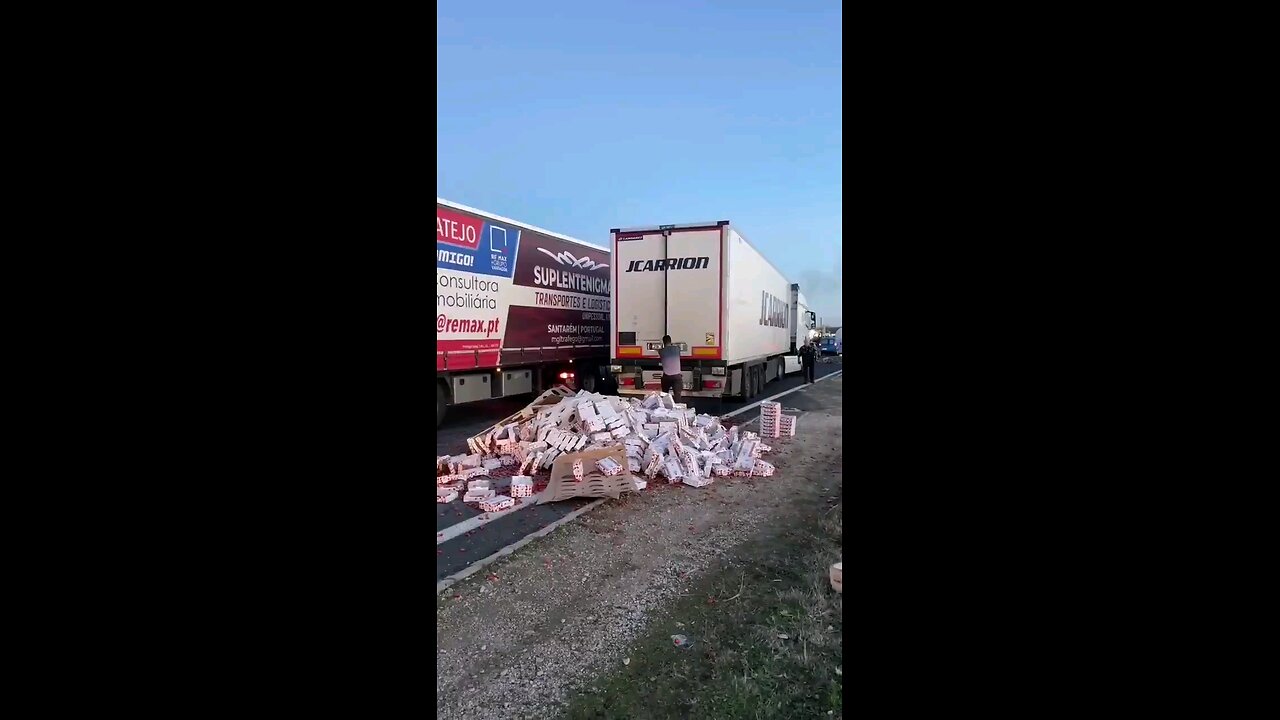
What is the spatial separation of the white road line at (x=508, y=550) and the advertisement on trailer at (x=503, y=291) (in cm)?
510

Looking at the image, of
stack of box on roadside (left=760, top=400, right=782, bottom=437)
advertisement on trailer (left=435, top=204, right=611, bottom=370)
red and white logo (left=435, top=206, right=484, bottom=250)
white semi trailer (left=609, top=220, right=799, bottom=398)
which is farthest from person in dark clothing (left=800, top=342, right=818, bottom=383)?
red and white logo (left=435, top=206, right=484, bottom=250)

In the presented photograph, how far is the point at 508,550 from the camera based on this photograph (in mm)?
4871

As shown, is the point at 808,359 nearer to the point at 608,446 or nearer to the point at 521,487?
the point at 608,446

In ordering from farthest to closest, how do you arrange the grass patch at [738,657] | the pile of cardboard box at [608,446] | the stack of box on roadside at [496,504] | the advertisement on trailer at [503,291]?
the advertisement on trailer at [503,291] → the pile of cardboard box at [608,446] → the stack of box on roadside at [496,504] → the grass patch at [738,657]

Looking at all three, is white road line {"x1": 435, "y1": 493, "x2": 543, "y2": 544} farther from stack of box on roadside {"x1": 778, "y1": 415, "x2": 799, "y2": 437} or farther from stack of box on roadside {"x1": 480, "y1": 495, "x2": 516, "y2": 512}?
stack of box on roadside {"x1": 778, "y1": 415, "x2": 799, "y2": 437}

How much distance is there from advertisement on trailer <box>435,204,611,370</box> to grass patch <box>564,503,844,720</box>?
24.2 ft

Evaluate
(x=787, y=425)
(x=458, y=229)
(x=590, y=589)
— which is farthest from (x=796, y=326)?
(x=590, y=589)

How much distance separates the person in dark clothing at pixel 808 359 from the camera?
21.1 meters

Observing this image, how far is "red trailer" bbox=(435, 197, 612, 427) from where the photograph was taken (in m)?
10.4

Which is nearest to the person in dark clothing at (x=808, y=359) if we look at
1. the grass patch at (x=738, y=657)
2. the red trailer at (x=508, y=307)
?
the red trailer at (x=508, y=307)

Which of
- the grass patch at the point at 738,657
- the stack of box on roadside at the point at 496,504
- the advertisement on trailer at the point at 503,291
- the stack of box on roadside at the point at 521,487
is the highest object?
the advertisement on trailer at the point at 503,291

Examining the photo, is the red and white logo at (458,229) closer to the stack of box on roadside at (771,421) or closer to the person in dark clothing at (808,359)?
the stack of box on roadside at (771,421)
